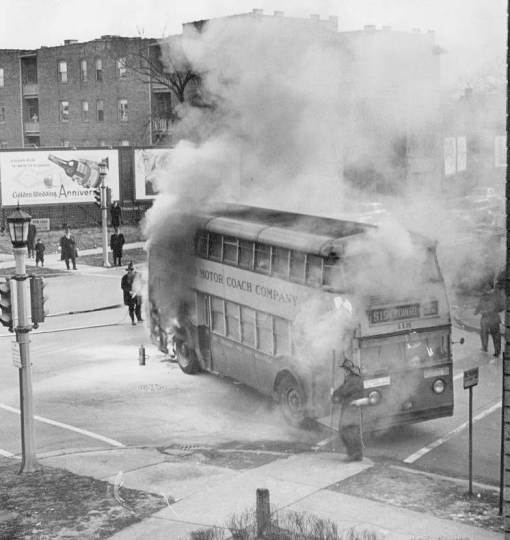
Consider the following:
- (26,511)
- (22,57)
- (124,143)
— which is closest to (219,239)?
(26,511)

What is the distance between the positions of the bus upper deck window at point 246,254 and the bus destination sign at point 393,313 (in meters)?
2.95

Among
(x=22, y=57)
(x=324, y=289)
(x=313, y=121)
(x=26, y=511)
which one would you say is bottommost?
(x=26, y=511)

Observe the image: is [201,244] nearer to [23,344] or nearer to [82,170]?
[23,344]

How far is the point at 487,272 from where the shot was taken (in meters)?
22.5

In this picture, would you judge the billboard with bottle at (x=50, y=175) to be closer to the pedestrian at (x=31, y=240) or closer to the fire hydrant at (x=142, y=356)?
the pedestrian at (x=31, y=240)

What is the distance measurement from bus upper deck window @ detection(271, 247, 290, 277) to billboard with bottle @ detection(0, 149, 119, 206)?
83.7 feet

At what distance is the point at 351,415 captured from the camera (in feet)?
40.6

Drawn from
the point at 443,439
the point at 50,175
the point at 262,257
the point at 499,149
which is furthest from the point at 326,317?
the point at 50,175

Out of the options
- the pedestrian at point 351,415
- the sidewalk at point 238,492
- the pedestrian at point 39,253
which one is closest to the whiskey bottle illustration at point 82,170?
the pedestrian at point 39,253

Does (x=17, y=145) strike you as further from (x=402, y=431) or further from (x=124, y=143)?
(x=402, y=431)

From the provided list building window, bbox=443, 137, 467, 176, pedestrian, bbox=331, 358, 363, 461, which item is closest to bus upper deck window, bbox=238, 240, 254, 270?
pedestrian, bbox=331, 358, 363, 461

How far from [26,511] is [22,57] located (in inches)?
2273

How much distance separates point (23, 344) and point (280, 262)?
4.01 meters

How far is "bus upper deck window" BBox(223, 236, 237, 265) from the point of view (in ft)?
52.0
